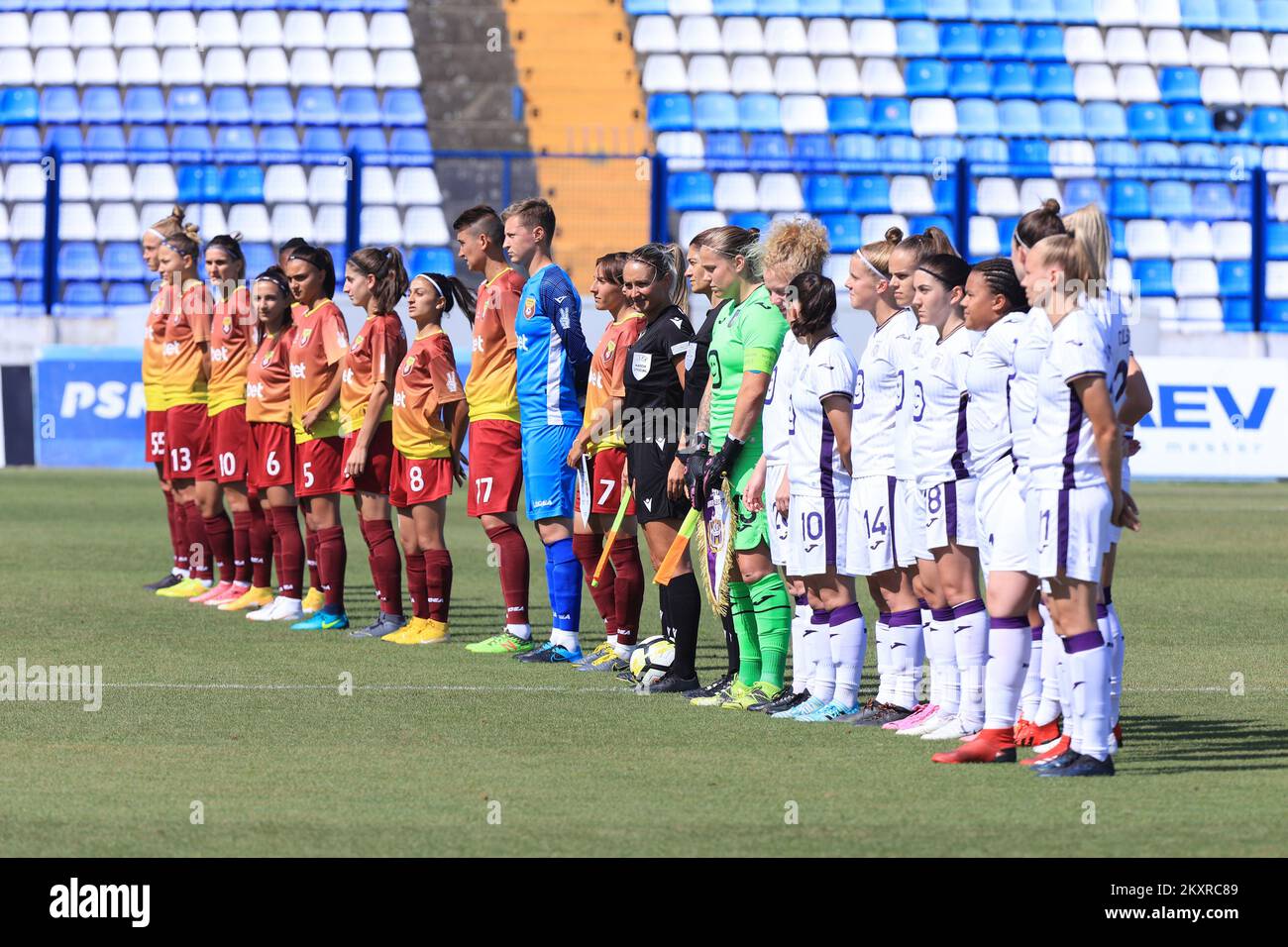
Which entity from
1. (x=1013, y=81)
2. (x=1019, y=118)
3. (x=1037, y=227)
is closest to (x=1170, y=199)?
(x=1019, y=118)

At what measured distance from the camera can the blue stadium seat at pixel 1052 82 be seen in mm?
28828

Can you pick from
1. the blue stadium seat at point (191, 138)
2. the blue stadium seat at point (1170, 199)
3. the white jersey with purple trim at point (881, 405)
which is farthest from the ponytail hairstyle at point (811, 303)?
the blue stadium seat at point (191, 138)

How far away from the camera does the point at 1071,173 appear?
27.2 metres

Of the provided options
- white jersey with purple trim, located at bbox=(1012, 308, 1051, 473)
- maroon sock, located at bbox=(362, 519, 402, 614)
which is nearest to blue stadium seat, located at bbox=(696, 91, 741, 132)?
maroon sock, located at bbox=(362, 519, 402, 614)

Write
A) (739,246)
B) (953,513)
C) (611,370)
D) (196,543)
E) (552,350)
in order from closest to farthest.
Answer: (953,513)
(739,246)
(611,370)
(552,350)
(196,543)

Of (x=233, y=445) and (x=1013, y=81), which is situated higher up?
(x=1013, y=81)

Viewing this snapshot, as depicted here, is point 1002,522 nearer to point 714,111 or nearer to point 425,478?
point 425,478

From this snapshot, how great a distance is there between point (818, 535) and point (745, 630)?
2.59 feet

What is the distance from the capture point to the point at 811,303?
7531 mm

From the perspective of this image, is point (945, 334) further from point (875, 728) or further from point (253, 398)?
point (253, 398)

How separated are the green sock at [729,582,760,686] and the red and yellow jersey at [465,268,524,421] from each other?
206cm

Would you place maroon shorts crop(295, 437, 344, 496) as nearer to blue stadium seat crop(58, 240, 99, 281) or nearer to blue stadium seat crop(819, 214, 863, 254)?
blue stadium seat crop(58, 240, 99, 281)
